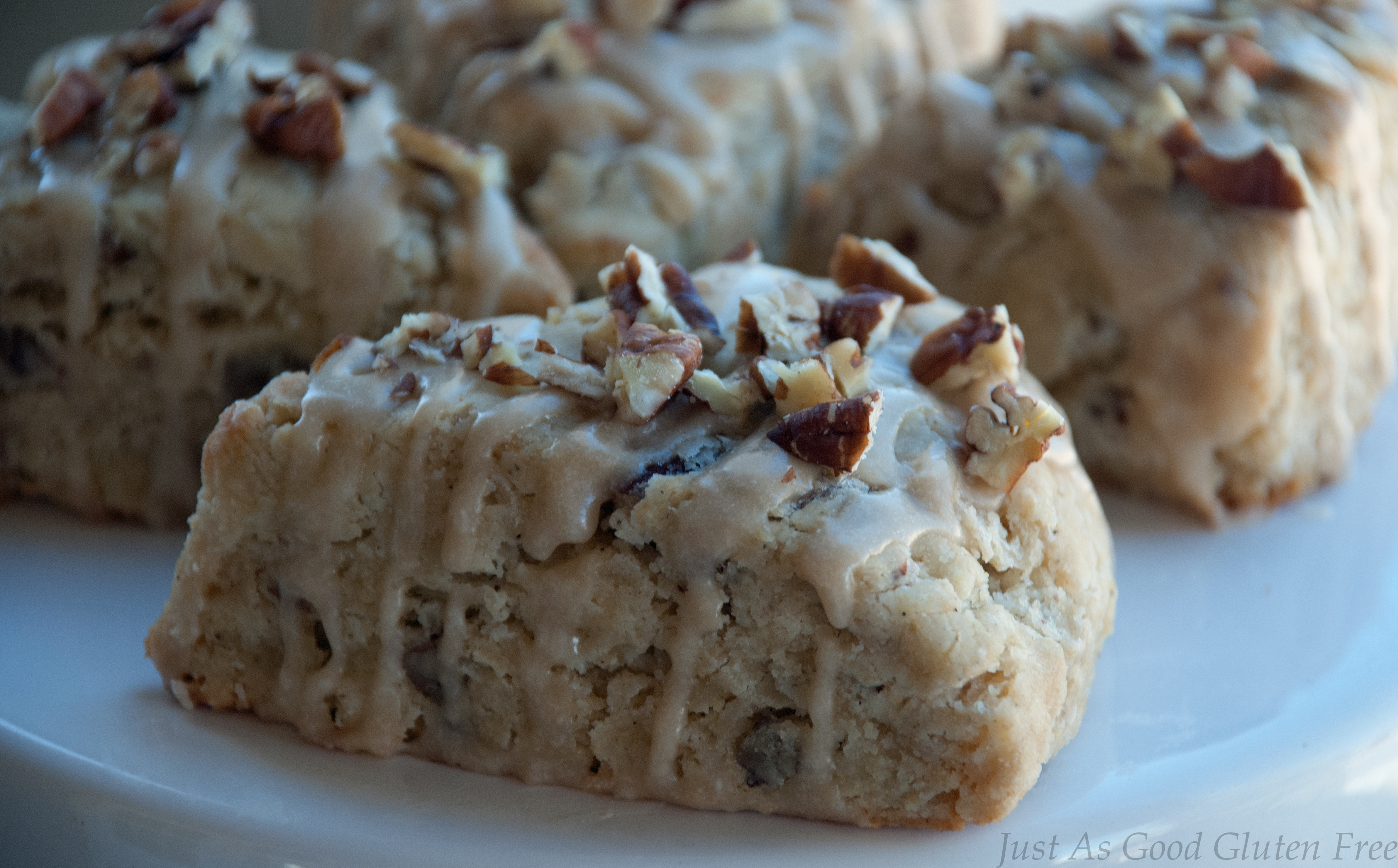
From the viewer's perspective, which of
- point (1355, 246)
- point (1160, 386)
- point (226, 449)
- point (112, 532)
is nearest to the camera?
point (226, 449)

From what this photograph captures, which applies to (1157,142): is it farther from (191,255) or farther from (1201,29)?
(191,255)

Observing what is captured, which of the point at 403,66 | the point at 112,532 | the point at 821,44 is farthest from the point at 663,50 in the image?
the point at 112,532

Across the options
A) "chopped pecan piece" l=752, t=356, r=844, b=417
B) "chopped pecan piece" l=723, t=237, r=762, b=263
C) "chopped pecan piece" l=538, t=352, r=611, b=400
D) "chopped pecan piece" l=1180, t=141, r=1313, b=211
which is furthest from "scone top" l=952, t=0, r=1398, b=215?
"chopped pecan piece" l=538, t=352, r=611, b=400

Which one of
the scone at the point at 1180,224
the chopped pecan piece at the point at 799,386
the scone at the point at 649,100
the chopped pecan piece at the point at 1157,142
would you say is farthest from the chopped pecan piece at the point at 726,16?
the chopped pecan piece at the point at 799,386

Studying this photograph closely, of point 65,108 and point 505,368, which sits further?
point 65,108

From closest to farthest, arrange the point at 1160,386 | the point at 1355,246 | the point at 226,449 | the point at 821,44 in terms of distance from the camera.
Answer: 1. the point at 226,449
2. the point at 1160,386
3. the point at 1355,246
4. the point at 821,44

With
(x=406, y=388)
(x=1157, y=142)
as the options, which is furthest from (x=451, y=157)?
(x=1157, y=142)

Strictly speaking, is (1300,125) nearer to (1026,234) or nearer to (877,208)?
(1026,234)
